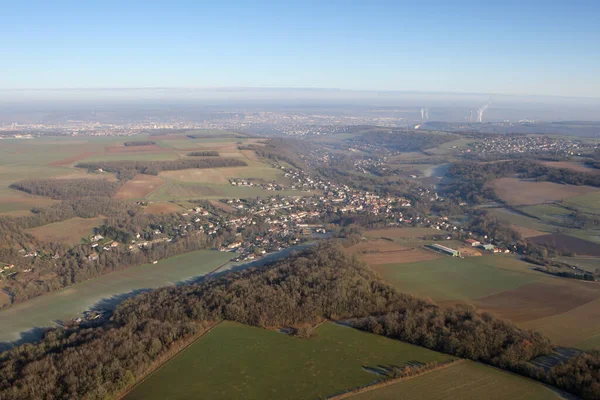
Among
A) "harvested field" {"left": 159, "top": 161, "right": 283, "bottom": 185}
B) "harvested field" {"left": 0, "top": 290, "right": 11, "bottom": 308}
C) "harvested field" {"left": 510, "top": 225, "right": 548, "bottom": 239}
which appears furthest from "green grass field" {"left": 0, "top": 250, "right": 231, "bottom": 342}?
"harvested field" {"left": 510, "top": 225, "right": 548, "bottom": 239}

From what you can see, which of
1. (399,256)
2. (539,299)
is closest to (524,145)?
(399,256)

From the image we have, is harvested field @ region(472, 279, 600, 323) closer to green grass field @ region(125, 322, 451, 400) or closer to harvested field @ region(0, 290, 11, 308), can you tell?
green grass field @ region(125, 322, 451, 400)

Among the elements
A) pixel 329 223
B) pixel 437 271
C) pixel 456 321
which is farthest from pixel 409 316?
pixel 329 223

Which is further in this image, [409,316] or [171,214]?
[171,214]

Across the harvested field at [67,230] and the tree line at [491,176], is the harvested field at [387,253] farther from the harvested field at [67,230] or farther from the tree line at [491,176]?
the harvested field at [67,230]

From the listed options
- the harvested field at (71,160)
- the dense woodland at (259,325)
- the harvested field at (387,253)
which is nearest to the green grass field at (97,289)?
the dense woodland at (259,325)

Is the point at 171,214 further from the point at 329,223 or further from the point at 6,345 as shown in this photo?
the point at 6,345

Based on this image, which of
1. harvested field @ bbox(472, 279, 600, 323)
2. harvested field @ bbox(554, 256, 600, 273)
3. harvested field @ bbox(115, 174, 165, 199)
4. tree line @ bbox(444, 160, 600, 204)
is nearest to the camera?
harvested field @ bbox(472, 279, 600, 323)
